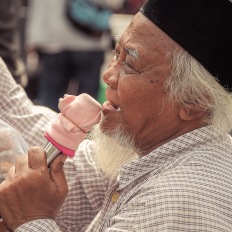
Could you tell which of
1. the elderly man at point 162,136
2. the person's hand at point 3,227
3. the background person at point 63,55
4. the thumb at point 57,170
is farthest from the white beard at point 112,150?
the background person at point 63,55

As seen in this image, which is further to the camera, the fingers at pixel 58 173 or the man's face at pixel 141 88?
the man's face at pixel 141 88

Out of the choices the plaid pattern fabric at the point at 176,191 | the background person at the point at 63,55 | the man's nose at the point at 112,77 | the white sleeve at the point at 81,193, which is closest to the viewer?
the plaid pattern fabric at the point at 176,191

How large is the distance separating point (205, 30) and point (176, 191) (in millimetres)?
566

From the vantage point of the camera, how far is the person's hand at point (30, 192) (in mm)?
2486

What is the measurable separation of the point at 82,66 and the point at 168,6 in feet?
11.1

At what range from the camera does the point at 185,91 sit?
2645mm

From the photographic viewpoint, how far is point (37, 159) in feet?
8.18

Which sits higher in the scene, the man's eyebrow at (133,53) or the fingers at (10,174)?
the man's eyebrow at (133,53)

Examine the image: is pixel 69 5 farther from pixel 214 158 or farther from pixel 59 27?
pixel 214 158

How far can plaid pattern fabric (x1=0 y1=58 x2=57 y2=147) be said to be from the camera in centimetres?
314

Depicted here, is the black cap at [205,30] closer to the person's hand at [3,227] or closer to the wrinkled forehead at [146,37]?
the wrinkled forehead at [146,37]

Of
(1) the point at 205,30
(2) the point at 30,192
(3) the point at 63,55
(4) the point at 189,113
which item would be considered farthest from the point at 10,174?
(3) the point at 63,55

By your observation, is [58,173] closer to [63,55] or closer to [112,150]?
[112,150]

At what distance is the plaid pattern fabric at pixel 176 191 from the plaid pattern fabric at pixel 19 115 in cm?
47
